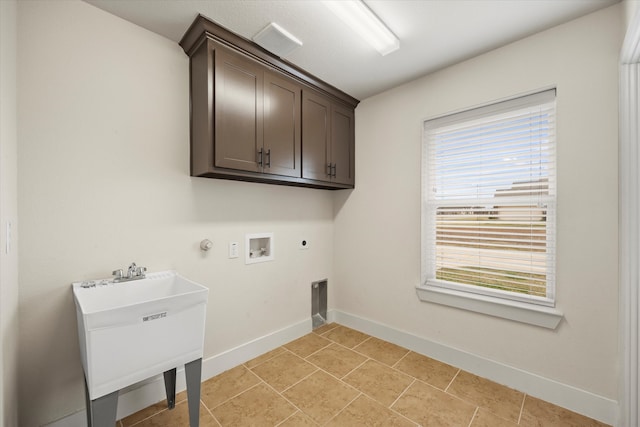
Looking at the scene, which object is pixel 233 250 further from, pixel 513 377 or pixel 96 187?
pixel 513 377

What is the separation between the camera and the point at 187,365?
4.92ft

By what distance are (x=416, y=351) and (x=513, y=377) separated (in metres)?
0.74

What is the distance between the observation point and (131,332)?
1272 mm

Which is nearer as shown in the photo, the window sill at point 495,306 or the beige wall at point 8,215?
the beige wall at point 8,215

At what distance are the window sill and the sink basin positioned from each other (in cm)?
187

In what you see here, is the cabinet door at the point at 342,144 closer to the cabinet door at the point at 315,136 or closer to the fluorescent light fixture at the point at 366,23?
the cabinet door at the point at 315,136

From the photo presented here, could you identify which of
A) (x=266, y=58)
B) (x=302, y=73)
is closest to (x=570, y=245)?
(x=302, y=73)

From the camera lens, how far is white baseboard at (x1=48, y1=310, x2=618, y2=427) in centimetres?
170

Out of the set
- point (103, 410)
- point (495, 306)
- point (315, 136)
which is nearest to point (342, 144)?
point (315, 136)

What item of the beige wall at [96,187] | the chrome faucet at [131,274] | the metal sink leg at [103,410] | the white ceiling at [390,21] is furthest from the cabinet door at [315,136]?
the metal sink leg at [103,410]

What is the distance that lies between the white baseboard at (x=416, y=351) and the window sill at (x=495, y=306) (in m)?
0.38

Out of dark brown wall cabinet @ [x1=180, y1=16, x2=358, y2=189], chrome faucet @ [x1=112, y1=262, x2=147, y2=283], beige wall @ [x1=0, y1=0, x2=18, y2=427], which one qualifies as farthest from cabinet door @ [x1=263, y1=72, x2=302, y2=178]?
beige wall @ [x1=0, y1=0, x2=18, y2=427]

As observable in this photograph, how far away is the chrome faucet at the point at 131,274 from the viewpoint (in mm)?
1630

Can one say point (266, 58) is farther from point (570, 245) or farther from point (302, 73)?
point (570, 245)
